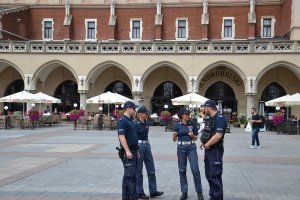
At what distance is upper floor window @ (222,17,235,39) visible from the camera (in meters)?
41.5

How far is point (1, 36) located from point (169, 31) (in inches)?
594

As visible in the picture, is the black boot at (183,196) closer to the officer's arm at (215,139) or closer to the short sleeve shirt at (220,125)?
the officer's arm at (215,139)

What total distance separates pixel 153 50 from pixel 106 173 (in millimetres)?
24208

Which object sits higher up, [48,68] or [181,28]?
[181,28]

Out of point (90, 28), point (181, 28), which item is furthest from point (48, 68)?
point (181, 28)

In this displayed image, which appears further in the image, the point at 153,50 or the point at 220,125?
the point at 153,50

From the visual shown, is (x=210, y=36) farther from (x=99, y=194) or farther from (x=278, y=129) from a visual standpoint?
(x=99, y=194)

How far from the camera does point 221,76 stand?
124 feet

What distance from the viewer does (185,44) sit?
34.3m

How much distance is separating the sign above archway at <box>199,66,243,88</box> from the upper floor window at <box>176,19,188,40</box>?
19.7ft

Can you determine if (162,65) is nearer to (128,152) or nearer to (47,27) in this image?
(47,27)

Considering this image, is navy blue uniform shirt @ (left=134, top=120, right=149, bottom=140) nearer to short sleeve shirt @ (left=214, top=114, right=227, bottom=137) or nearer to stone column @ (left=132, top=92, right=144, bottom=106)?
short sleeve shirt @ (left=214, top=114, right=227, bottom=137)

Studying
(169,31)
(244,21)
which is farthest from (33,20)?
(244,21)

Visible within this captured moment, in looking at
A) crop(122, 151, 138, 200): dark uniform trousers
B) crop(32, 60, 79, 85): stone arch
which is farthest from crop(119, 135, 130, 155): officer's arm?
crop(32, 60, 79, 85): stone arch
